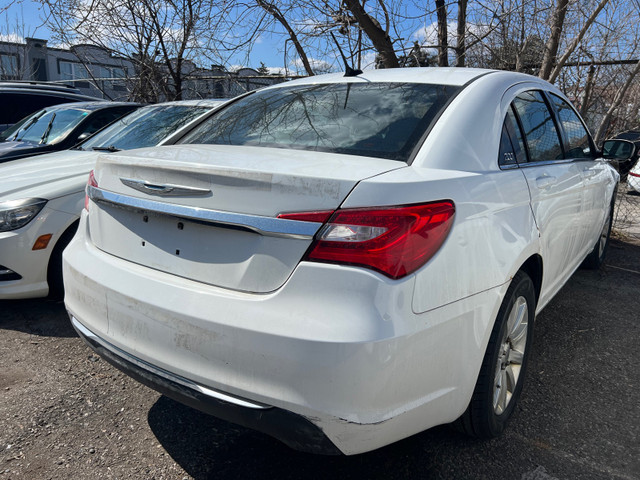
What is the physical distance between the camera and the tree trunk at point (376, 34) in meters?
6.08

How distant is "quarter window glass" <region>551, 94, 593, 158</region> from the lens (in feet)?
11.3

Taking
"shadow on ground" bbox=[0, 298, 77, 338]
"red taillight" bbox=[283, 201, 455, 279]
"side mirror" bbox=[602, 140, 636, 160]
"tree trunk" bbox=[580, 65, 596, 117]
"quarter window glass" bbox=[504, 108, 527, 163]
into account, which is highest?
"tree trunk" bbox=[580, 65, 596, 117]

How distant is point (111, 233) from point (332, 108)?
3.75 feet

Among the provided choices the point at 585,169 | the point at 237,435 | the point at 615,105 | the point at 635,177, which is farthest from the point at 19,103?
the point at 635,177

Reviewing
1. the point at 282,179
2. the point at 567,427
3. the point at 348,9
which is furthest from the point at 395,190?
the point at 348,9

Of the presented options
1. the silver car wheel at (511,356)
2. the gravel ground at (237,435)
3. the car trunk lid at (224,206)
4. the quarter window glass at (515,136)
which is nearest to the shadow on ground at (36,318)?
the gravel ground at (237,435)

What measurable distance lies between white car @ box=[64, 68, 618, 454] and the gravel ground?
21cm

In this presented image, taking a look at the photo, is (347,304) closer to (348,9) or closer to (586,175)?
(586,175)

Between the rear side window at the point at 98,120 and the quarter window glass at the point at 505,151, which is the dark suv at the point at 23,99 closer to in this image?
the rear side window at the point at 98,120

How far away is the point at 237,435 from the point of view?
2.46 meters

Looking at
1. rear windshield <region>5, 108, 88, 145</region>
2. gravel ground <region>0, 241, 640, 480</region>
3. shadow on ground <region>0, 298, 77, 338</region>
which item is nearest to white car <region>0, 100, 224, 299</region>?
shadow on ground <region>0, 298, 77, 338</region>

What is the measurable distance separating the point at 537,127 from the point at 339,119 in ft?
4.06

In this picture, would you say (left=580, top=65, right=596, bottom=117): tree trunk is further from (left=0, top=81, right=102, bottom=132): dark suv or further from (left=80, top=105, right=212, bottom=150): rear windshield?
(left=0, top=81, right=102, bottom=132): dark suv

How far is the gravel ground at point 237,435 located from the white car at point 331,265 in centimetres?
21
